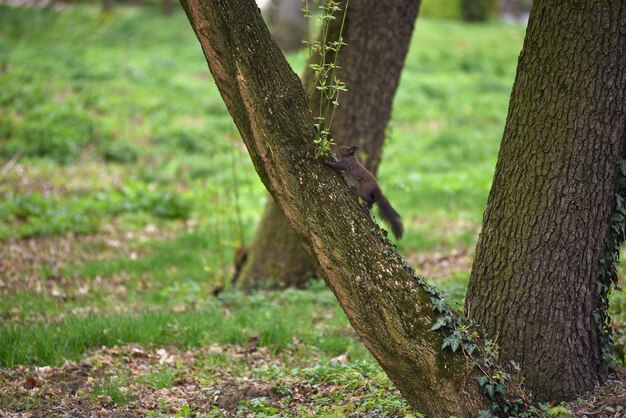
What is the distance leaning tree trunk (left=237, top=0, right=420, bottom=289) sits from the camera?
697cm

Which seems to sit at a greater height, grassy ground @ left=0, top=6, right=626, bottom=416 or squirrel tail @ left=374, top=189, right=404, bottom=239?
squirrel tail @ left=374, top=189, right=404, bottom=239

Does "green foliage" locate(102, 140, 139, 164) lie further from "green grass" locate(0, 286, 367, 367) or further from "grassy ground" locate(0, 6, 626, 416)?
"green grass" locate(0, 286, 367, 367)

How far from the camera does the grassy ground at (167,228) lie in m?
4.88

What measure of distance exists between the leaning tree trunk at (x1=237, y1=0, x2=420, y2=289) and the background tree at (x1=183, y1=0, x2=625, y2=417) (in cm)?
272

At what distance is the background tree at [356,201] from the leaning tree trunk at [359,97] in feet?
8.91

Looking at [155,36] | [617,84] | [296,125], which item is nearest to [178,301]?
[296,125]

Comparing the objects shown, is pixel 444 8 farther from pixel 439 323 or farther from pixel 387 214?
pixel 439 323

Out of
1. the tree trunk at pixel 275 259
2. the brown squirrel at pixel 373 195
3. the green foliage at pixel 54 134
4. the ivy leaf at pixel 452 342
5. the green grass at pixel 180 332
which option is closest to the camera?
the ivy leaf at pixel 452 342

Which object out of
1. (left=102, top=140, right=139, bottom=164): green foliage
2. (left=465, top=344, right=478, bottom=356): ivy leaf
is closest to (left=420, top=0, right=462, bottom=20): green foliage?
(left=102, top=140, right=139, bottom=164): green foliage

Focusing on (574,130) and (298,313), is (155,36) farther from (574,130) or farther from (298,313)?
(574,130)

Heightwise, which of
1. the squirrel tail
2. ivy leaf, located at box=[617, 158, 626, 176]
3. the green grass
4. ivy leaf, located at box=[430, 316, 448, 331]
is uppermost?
ivy leaf, located at box=[617, 158, 626, 176]

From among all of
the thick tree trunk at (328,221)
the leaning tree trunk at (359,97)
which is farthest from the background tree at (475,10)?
the thick tree trunk at (328,221)

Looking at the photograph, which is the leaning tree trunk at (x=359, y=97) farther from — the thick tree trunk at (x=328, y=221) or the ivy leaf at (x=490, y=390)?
the ivy leaf at (x=490, y=390)

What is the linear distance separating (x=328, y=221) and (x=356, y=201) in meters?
0.25
